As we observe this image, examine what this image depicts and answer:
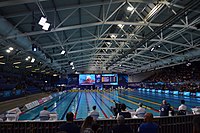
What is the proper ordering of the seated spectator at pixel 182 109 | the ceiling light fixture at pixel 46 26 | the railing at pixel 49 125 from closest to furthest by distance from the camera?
the railing at pixel 49 125, the seated spectator at pixel 182 109, the ceiling light fixture at pixel 46 26

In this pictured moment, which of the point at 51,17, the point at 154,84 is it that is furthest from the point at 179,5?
the point at 154,84

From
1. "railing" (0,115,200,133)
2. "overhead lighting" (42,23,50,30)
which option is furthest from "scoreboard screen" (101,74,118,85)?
"railing" (0,115,200,133)

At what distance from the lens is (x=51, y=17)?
38.9ft

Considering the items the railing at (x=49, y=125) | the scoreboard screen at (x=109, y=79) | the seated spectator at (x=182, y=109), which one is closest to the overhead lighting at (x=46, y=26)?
the railing at (x=49, y=125)

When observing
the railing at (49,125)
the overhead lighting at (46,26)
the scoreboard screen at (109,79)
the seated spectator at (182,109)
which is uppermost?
the overhead lighting at (46,26)

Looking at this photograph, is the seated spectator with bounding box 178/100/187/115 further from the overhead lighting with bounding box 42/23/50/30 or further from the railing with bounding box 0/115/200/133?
the overhead lighting with bounding box 42/23/50/30

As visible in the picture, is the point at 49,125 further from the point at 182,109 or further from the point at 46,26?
the point at 182,109

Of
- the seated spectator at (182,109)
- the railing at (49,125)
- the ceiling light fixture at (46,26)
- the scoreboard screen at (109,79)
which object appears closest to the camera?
the railing at (49,125)

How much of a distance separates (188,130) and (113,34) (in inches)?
532

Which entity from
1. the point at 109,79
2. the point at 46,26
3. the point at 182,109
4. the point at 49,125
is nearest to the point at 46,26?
the point at 46,26

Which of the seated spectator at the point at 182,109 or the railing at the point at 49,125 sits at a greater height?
the seated spectator at the point at 182,109

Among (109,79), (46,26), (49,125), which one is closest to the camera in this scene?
(49,125)

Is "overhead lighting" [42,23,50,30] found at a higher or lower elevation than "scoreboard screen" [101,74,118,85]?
higher

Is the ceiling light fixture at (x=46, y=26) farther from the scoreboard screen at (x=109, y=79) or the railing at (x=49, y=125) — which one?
the scoreboard screen at (x=109, y=79)
